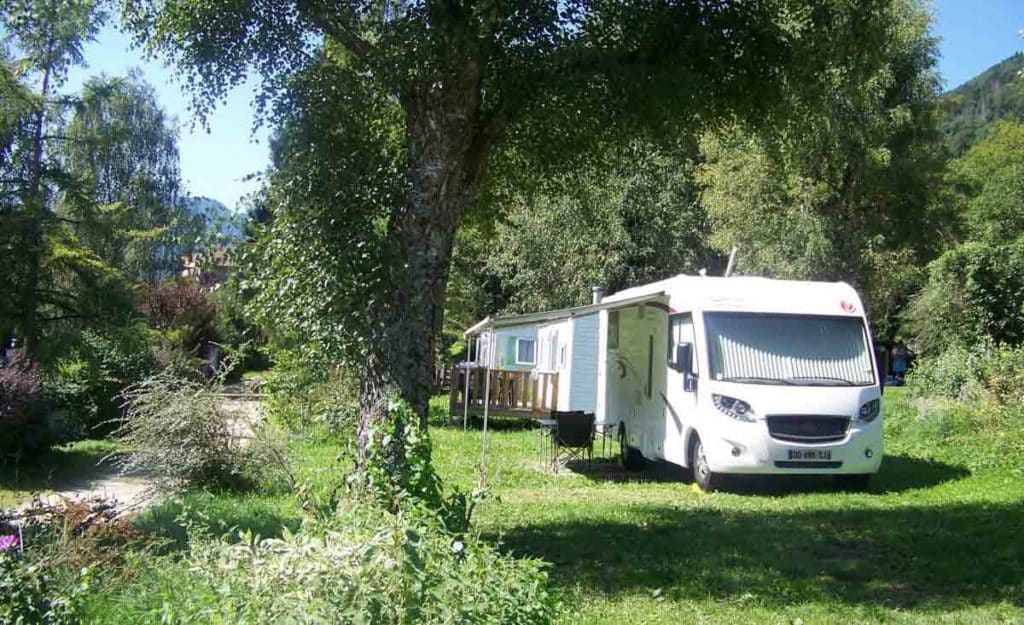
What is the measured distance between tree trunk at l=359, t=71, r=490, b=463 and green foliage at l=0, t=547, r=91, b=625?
3270 millimetres

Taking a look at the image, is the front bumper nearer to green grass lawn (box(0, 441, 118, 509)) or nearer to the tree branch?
the tree branch

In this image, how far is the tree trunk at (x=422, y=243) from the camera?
7301 millimetres

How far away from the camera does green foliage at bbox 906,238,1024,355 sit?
69.2 ft

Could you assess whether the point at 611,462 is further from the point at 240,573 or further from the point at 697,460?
the point at 240,573

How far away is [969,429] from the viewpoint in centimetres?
1366

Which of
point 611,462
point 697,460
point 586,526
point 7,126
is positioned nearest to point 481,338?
point 611,462

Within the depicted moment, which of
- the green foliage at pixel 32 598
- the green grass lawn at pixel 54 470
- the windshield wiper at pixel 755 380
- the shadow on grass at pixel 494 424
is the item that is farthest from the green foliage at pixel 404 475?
the shadow on grass at pixel 494 424

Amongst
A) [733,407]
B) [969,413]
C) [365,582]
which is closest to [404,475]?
[365,582]

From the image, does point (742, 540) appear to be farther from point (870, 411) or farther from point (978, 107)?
point (978, 107)

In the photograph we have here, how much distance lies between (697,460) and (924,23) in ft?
65.6

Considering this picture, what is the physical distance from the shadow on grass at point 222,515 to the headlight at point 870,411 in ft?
22.1

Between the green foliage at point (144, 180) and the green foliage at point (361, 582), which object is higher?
the green foliage at point (144, 180)

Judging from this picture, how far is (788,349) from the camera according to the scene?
37.9 feet

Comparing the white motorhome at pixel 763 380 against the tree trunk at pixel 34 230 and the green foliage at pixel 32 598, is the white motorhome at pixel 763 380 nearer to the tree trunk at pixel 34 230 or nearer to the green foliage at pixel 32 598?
the green foliage at pixel 32 598
